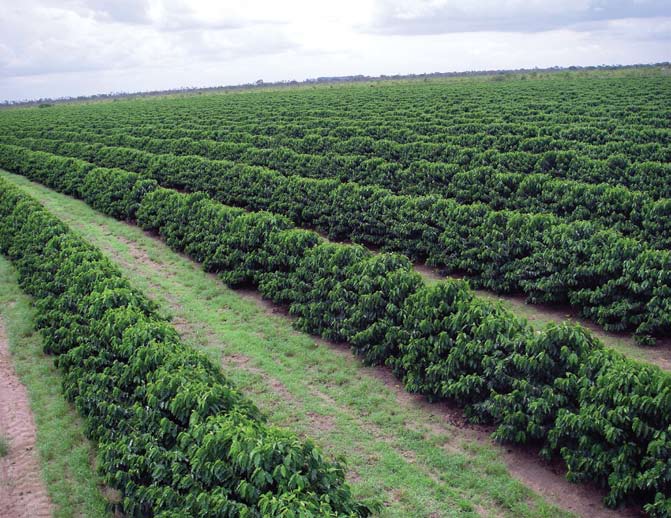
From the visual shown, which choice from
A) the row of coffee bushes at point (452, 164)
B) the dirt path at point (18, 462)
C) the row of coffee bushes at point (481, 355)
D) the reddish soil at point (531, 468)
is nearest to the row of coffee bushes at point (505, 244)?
the row of coffee bushes at point (452, 164)

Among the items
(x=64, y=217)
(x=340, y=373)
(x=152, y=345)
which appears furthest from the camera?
(x=64, y=217)

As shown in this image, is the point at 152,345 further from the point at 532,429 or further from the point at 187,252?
the point at 187,252

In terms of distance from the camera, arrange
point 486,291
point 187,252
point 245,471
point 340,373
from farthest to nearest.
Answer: point 187,252, point 486,291, point 340,373, point 245,471

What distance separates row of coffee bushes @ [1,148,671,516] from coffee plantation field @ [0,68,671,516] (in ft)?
0.10

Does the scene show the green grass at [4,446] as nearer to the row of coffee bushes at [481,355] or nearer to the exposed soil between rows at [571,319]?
the row of coffee bushes at [481,355]

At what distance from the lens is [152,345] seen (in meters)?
8.50

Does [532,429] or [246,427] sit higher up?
[246,427]

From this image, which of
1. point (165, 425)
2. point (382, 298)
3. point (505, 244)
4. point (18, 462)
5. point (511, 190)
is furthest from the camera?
point (511, 190)

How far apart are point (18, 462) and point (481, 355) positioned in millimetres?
6963

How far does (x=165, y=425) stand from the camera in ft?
22.9

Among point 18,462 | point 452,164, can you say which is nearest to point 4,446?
point 18,462

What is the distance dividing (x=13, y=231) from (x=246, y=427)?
1570cm

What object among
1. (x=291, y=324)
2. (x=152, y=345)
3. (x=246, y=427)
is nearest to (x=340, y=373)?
(x=291, y=324)

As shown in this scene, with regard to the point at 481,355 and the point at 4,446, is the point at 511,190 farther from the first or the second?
the point at 4,446
